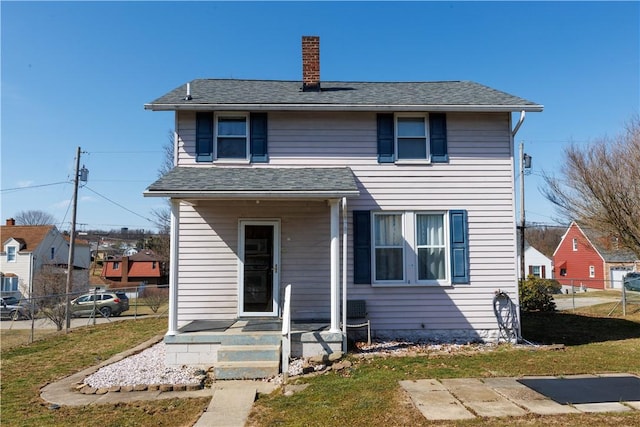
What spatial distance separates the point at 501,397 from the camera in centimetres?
516

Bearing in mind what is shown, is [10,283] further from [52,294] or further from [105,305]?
[52,294]

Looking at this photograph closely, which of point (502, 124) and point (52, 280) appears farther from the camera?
point (52, 280)

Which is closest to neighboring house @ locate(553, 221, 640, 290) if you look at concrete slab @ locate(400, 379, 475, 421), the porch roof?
the porch roof

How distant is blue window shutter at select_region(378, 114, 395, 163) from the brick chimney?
2.09 meters

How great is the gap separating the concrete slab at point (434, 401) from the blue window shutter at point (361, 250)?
2944 millimetres

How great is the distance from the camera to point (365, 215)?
28.4 ft

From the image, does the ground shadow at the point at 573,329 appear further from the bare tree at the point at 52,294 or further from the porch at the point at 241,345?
the bare tree at the point at 52,294

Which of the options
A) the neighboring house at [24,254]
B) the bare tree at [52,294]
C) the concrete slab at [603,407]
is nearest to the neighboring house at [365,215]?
the concrete slab at [603,407]

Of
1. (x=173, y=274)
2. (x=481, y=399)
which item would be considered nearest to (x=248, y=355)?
(x=173, y=274)

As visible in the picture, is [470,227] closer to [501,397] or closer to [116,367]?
[501,397]

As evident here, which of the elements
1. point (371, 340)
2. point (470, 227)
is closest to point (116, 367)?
point (371, 340)

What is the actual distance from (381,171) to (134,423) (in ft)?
20.7

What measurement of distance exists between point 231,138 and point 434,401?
6421 millimetres

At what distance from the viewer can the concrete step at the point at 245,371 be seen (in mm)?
6363
